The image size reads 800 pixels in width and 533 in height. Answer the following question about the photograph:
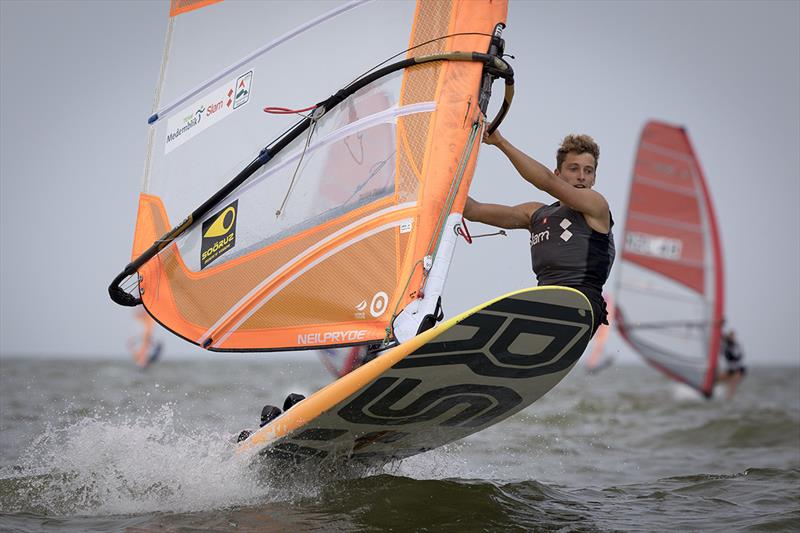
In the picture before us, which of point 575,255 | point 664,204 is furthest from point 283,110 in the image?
point 664,204

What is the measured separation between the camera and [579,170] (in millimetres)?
4098

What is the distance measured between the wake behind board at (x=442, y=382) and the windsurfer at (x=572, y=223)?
0.99 ft

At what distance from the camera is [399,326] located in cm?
388

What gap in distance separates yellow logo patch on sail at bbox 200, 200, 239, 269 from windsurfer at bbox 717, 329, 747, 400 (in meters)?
13.8

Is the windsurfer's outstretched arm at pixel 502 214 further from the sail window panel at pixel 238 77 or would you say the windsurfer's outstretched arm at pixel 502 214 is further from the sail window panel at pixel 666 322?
the sail window panel at pixel 666 322

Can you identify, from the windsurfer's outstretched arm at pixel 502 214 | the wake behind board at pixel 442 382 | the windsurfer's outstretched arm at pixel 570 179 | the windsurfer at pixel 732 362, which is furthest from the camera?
the windsurfer at pixel 732 362

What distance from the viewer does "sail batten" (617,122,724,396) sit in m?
13.9

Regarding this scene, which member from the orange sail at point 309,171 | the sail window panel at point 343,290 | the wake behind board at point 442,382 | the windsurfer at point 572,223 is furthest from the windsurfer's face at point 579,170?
the sail window panel at point 343,290

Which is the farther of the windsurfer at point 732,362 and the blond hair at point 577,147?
the windsurfer at point 732,362

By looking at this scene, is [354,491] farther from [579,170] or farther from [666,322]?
[666,322]

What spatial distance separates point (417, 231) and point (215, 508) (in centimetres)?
162

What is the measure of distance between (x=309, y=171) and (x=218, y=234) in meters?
0.68

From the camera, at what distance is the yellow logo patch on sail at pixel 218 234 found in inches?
184

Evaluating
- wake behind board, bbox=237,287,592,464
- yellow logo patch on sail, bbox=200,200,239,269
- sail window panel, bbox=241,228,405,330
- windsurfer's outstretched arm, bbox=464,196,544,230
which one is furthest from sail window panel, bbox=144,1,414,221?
wake behind board, bbox=237,287,592,464
